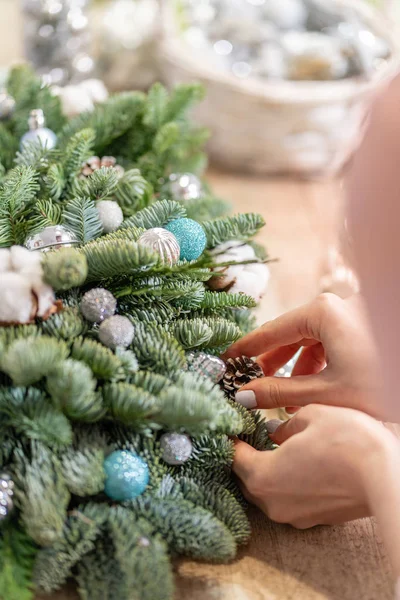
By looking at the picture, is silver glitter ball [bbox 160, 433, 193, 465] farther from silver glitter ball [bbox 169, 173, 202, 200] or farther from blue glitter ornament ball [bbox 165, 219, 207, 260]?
silver glitter ball [bbox 169, 173, 202, 200]

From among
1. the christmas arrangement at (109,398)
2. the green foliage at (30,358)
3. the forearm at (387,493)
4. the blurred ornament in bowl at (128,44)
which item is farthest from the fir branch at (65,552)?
the blurred ornament in bowl at (128,44)

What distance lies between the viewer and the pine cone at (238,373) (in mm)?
630

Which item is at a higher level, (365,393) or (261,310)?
(365,393)

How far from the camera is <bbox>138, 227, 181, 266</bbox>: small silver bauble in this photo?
22.3 inches

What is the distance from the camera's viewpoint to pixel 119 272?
1.76ft

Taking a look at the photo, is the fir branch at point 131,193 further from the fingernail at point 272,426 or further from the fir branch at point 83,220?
the fingernail at point 272,426

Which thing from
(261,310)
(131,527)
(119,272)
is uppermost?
(119,272)

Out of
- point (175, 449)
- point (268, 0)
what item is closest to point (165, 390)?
point (175, 449)

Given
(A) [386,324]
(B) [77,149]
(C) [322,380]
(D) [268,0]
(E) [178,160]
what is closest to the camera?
(A) [386,324]

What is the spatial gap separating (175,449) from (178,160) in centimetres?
53

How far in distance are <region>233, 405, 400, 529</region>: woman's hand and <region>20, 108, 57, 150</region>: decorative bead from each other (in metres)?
0.47

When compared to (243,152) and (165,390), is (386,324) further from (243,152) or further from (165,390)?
(243,152)

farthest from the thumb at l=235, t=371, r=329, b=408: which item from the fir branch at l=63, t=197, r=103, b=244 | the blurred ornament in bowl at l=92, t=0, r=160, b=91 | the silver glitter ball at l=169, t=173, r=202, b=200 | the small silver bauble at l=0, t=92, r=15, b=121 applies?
the blurred ornament in bowl at l=92, t=0, r=160, b=91

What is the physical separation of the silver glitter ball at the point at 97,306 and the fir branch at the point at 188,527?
0.51 ft
